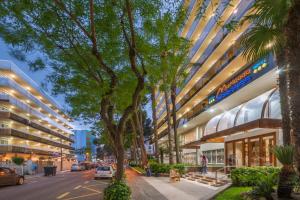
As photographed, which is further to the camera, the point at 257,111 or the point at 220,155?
the point at 220,155

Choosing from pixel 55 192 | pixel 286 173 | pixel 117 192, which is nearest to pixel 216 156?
pixel 55 192

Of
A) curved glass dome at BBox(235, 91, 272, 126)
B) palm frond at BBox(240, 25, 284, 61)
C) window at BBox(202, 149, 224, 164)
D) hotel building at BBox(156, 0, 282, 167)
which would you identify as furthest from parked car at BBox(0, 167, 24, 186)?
palm frond at BBox(240, 25, 284, 61)

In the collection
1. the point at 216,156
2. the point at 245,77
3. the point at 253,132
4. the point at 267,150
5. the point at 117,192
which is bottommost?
the point at 216,156

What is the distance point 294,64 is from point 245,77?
20.8m

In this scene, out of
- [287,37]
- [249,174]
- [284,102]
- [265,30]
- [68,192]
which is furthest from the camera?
[68,192]

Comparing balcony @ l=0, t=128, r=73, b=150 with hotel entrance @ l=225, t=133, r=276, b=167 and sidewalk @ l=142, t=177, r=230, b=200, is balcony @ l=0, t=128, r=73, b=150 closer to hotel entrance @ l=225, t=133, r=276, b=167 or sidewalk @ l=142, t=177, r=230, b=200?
hotel entrance @ l=225, t=133, r=276, b=167

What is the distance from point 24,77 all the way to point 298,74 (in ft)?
239

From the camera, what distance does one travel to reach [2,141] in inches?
2542

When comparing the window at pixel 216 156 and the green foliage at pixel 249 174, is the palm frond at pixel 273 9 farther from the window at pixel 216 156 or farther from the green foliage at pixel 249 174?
the window at pixel 216 156

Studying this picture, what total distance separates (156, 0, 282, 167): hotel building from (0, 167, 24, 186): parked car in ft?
52.1

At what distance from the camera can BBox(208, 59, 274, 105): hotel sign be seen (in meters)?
25.4

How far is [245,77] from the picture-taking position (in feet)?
95.9

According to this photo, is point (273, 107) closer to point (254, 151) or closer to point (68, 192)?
point (254, 151)

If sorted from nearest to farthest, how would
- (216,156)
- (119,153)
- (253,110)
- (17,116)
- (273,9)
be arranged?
(273,9)
(119,153)
(253,110)
(216,156)
(17,116)
